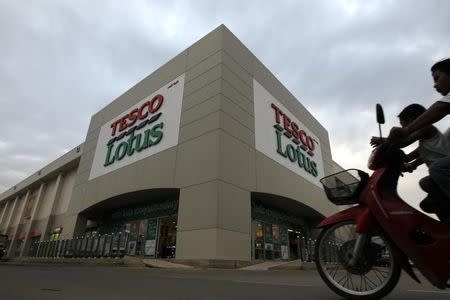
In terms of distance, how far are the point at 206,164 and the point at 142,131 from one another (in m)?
6.04

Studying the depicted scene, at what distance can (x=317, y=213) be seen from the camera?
69.1 ft

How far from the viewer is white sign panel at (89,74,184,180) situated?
16.3 metres

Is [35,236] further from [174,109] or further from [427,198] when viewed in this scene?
[427,198]

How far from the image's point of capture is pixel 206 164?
44.2 ft

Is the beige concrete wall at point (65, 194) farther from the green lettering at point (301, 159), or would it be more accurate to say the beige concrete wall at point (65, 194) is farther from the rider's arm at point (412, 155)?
the rider's arm at point (412, 155)

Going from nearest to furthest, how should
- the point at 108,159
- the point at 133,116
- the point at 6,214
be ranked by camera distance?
the point at 133,116
the point at 108,159
the point at 6,214

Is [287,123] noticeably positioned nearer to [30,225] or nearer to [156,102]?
[156,102]

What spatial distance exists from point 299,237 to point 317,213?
1913 millimetres

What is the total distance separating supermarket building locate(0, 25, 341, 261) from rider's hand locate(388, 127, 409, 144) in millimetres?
9936

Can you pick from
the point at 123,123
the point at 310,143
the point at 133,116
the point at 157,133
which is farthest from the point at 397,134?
the point at 310,143

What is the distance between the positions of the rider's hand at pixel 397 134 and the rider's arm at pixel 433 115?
0.13ft

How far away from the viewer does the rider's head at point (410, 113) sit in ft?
9.56

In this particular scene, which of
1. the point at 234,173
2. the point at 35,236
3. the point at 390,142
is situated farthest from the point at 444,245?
the point at 35,236

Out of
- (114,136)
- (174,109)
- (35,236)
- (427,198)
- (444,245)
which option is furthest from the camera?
(35,236)
